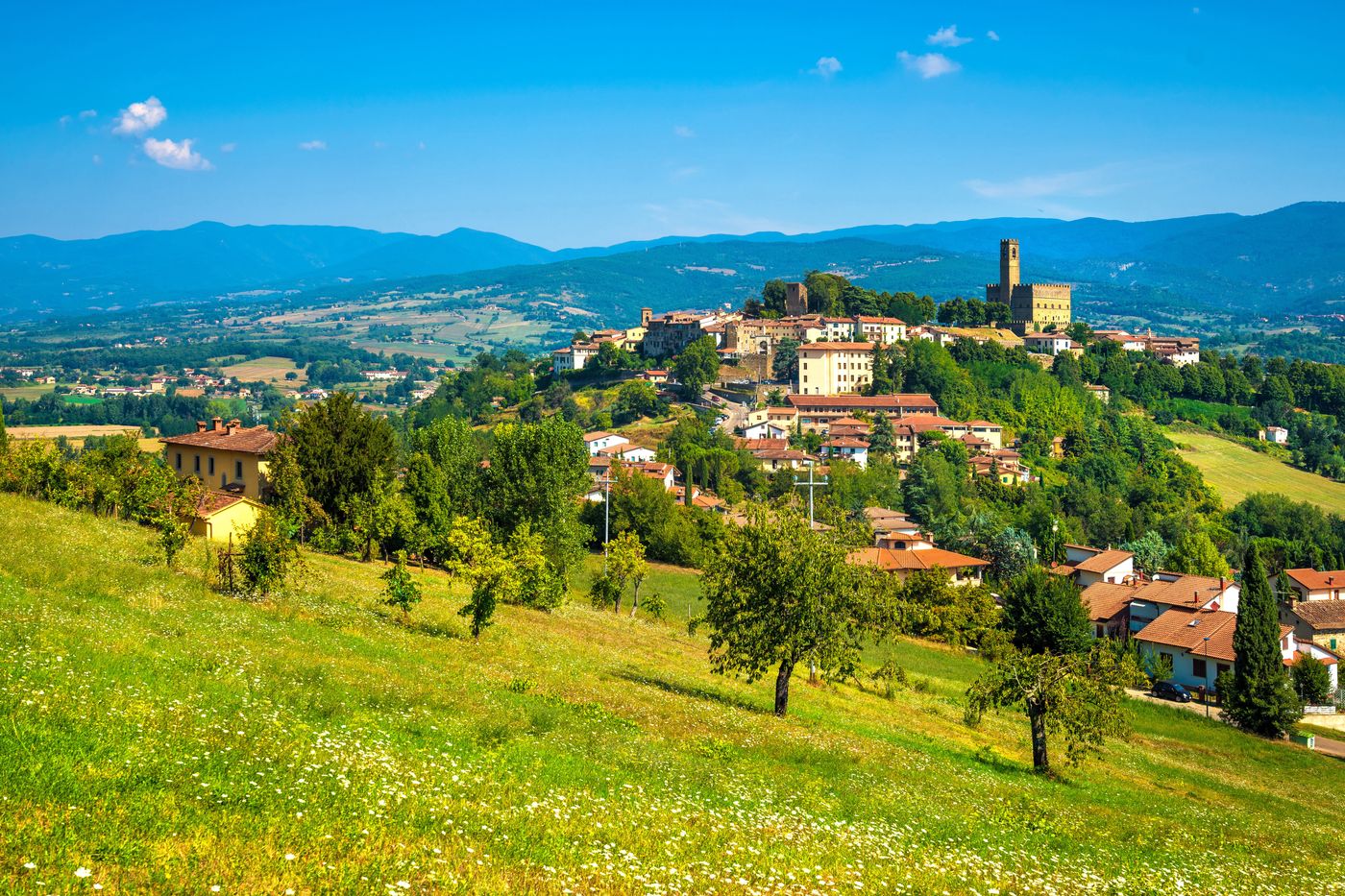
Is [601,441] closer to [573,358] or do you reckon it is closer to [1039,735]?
[573,358]

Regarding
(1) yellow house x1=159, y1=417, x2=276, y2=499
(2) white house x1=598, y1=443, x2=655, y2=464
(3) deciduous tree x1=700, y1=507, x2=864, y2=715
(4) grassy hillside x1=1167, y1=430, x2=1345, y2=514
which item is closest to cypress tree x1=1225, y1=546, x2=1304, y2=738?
(3) deciduous tree x1=700, y1=507, x2=864, y2=715

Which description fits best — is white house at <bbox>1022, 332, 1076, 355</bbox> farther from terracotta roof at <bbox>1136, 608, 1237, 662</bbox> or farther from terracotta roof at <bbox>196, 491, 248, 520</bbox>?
terracotta roof at <bbox>196, 491, 248, 520</bbox>

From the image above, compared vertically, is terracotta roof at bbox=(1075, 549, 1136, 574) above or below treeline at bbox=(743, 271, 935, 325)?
below

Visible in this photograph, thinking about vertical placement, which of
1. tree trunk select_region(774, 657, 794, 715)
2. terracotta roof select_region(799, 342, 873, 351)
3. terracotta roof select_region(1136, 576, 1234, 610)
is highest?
terracotta roof select_region(799, 342, 873, 351)

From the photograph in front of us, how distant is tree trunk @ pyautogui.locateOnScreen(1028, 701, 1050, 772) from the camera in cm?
2622

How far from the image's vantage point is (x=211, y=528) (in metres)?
37.0

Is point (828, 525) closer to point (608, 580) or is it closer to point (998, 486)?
point (608, 580)

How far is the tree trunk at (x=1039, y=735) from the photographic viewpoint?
1032 inches

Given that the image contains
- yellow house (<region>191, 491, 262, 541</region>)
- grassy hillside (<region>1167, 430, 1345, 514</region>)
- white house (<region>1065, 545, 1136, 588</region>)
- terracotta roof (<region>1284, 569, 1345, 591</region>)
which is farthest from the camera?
grassy hillside (<region>1167, 430, 1345, 514</region>)

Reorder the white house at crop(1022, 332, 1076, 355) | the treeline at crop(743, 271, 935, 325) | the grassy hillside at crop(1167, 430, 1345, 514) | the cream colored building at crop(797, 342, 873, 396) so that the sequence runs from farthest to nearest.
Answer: the white house at crop(1022, 332, 1076, 355), the treeline at crop(743, 271, 935, 325), the cream colored building at crop(797, 342, 873, 396), the grassy hillside at crop(1167, 430, 1345, 514)

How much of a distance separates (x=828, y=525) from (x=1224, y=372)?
163m

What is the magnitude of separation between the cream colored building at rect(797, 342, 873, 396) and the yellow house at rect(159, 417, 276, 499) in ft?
302

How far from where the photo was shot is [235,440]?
48312 mm

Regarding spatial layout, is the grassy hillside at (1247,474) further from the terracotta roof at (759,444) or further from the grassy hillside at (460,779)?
the grassy hillside at (460,779)
